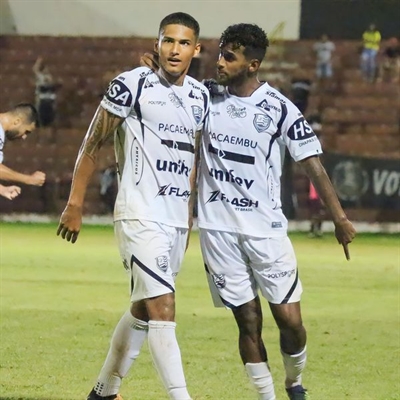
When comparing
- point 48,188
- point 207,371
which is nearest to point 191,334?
point 207,371

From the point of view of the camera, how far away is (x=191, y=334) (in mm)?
9133

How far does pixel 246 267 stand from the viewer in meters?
6.07

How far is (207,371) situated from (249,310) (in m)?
1.59

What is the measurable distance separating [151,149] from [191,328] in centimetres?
403

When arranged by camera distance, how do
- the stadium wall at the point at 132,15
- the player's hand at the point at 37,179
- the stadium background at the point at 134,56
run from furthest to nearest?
1. the stadium wall at the point at 132,15
2. the stadium background at the point at 134,56
3. the player's hand at the point at 37,179

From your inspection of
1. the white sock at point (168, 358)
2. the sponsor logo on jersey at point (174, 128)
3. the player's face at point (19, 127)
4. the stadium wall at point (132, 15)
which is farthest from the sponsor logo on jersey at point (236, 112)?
the stadium wall at point (132, 15)

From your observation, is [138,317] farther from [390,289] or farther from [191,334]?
[390,289]

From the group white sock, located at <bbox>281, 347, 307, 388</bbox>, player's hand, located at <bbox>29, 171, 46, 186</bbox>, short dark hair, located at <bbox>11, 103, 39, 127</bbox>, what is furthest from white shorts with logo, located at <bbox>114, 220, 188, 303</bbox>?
short dark hair, located at <bbox>11, 103, 39, 127</bbox>

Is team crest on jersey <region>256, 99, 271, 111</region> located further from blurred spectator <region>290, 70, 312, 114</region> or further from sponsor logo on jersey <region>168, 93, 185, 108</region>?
blurred spectator <region>290, 70, 312, 114</region>

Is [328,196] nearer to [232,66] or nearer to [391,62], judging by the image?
[232,66]

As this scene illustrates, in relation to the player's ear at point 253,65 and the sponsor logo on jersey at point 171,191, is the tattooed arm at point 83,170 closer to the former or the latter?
the sponsor logo on jersey at point 171,191

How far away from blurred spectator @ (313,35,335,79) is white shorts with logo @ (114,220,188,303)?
72.3 ft

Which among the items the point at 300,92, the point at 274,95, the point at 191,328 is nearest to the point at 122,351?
the point at 274,95

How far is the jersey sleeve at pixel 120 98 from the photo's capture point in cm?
561
